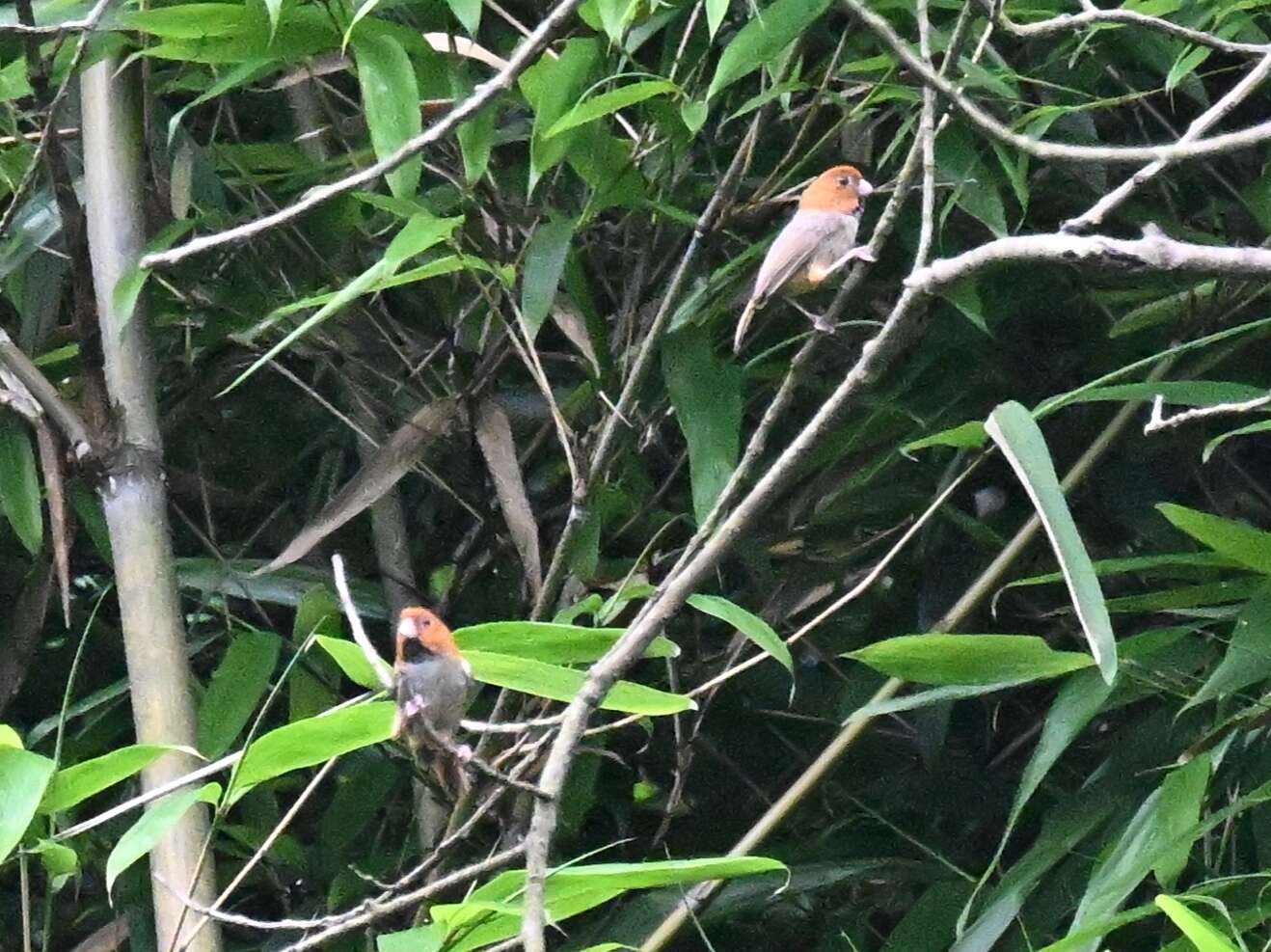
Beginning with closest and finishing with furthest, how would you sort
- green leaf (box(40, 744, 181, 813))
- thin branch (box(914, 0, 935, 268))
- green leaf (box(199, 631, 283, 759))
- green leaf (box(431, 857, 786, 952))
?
thin branch (box(914, 0, 935, 268))
green leaf (box(431, 857, 786, 952))
green leaf (box(40, 744, 181, 813))
green leaf (box(199, 631, 283, 759))

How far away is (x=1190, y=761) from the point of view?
1.17 metres

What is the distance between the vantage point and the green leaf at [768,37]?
1164 mm

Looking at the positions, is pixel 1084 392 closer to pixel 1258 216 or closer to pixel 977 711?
pixel 1258 216

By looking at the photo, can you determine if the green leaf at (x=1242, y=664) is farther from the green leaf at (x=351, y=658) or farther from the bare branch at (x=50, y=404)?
the bare branch at (x=50, y=404)

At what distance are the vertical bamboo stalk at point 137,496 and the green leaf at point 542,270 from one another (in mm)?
305

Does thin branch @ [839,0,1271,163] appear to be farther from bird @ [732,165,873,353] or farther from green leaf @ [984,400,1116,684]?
bird @ [732,165,873,353]

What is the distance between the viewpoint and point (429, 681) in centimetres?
95

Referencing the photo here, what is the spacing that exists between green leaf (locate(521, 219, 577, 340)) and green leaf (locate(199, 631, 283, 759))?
0.34 metres

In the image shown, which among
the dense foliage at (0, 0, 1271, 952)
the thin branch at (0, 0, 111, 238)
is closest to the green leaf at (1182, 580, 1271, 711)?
the dense foliage at (0, 0, 1271, 952)

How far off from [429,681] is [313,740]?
10 cm

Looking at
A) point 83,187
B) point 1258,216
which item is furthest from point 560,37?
point 1258,216

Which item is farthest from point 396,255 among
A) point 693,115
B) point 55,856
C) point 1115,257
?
point 1115,257

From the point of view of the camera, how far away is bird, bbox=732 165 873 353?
1.22 metres

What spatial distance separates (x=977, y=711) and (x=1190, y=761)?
367mm
